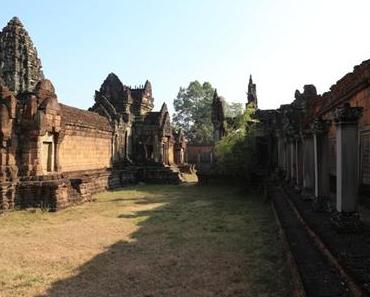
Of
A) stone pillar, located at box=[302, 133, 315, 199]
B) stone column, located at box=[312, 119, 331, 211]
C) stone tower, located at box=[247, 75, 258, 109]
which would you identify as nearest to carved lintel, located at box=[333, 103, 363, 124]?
stone column, located at box=[312, 119, 331, 211]

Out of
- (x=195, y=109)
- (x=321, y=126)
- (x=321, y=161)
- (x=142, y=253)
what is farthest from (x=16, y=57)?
(x=195, y=109)

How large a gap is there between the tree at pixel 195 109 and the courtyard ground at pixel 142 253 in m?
52.3

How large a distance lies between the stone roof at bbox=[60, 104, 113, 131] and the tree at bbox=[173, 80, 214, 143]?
136 ft

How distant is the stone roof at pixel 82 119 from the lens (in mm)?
18530

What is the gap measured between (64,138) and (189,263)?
12335 millimetres

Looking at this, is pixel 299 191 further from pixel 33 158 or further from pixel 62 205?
pixel 33 158

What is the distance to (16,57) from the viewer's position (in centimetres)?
2002

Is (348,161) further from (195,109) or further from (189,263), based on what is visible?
(195,109)

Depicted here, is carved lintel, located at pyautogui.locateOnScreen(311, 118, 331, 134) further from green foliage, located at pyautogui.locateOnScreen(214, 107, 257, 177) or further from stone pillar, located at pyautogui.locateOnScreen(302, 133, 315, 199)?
green foliage, located at pyautogui.locateOnScreen(214, 107, 257, 177)

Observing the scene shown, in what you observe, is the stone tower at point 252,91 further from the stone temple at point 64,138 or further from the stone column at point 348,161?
the stone column at point 348,161

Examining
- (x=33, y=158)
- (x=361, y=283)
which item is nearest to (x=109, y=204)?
(x=33, y=158)

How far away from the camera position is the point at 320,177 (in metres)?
8.81

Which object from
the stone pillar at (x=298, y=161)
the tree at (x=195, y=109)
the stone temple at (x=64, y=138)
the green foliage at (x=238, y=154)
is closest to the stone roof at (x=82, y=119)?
the stone temple at (x=64, y=138)

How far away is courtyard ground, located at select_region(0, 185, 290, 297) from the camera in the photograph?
19.2 ft
